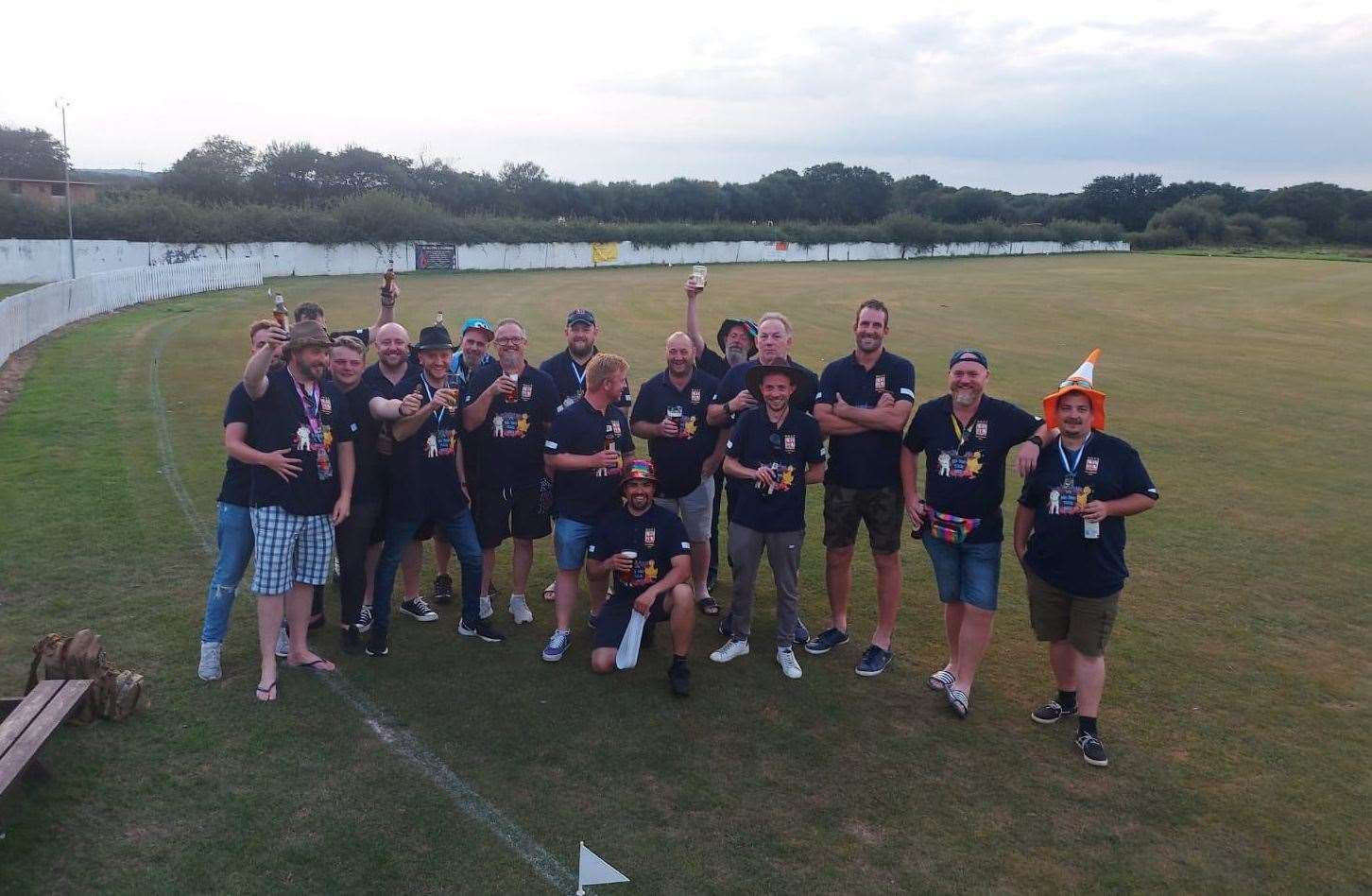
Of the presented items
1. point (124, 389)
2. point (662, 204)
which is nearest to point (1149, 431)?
point (124, 389)

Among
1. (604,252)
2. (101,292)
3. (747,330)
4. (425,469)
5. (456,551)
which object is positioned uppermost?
(604,252)

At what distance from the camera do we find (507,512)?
269 inches

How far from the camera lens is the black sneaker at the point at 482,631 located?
254 inches

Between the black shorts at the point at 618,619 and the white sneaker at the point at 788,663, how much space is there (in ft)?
2.64

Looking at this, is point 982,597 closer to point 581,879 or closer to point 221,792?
point 581,879

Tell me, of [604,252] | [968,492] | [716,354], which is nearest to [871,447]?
[968,492]

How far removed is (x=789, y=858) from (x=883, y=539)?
2434 mm

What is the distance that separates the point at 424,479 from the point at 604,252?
182 feet

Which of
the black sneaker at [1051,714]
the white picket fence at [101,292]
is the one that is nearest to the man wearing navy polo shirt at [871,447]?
the black sneaker at [1051,714]

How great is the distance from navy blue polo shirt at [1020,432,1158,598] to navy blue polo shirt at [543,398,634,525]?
107 inches

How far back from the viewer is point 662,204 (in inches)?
3462

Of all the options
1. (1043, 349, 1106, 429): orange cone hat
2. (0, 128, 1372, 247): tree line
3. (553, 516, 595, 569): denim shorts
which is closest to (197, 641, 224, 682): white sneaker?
(553, 516, 595, 569): denim shorts

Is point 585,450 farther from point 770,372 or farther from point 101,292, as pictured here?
point 101,292

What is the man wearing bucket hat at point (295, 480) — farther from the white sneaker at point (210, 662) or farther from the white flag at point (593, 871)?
the white flag at point (593, 871)
